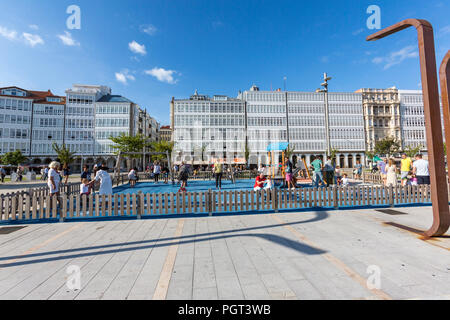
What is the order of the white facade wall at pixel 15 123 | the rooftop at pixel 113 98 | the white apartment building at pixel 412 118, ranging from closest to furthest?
Answer: the white facade wall at pixel 15 123 < the rooftop at pixel 113 98 < the white apartment building at pixel 412 118

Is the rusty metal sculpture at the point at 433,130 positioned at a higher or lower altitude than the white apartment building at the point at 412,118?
lower

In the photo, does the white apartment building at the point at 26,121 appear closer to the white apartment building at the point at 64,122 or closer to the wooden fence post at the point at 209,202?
the white apartment building at the point at 64,122

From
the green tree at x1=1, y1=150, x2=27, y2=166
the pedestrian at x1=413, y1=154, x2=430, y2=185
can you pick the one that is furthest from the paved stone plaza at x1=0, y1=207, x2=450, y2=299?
the green tree at x1=1, y1=150, x2=27, y2=166

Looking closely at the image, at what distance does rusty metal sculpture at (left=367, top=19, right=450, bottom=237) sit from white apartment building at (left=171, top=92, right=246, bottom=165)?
45398 millimetres

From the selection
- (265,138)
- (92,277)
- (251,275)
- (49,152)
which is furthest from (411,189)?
(49,152)

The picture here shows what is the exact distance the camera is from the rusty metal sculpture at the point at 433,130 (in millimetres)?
4512

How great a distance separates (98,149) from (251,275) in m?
56.6

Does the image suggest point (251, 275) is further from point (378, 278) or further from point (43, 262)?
point (43, 262)

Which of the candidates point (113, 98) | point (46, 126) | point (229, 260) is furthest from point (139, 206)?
point (46, 126)

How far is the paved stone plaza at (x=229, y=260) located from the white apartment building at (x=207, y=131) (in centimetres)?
4478

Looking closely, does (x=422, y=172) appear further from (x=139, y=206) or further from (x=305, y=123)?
(x=305, y=123)

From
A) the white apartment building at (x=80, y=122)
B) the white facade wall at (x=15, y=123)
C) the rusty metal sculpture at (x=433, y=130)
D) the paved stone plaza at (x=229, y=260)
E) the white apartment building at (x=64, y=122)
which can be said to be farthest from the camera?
the white apartment building at (x=80, y=122)

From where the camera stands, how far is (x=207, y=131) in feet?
170

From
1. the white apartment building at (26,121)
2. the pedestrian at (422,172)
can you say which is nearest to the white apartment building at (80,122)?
the white apartment building at (26,121)
